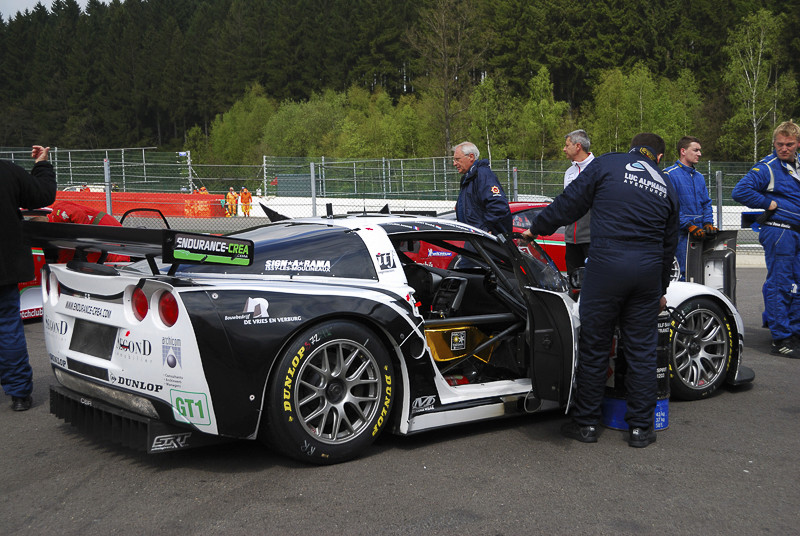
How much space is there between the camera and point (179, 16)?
114625 mm

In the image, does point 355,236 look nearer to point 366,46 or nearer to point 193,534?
point 193,534

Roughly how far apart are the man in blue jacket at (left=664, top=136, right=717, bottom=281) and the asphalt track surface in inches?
103

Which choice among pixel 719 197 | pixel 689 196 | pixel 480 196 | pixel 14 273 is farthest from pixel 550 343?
pixel 719 197

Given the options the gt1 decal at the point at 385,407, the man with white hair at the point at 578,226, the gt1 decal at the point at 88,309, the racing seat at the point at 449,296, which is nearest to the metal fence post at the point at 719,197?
the man with white hair at the point at 578,226

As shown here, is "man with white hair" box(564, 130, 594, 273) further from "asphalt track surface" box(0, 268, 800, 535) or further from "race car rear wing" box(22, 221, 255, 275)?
"race car rear wing" box(22, 221, 255, 275)

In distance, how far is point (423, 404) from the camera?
4.38 meters

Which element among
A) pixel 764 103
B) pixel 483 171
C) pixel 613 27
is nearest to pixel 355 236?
pixel 483 171

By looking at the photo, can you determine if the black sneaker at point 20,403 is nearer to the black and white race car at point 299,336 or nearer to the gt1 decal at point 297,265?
the black and white race car at point 299,336

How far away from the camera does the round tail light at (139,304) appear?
3871mm

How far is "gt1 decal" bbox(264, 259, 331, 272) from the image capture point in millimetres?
4227

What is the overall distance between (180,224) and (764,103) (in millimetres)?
40914

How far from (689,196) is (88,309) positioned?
18.5 ft

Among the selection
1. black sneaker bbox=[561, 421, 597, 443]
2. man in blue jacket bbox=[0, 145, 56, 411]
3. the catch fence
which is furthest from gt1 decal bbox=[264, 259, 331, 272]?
the catch fence

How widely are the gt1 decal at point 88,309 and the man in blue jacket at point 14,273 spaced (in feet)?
3.71
